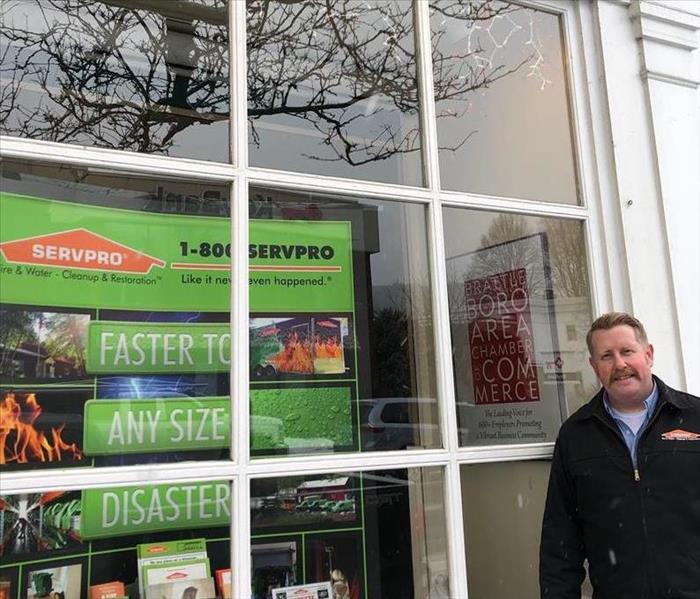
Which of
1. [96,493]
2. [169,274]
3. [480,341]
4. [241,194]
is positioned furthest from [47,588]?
[480,341]

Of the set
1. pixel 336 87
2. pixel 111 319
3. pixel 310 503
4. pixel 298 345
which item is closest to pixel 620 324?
pixel 298 345

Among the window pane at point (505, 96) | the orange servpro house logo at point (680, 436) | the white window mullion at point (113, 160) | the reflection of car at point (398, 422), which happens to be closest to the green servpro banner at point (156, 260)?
the white window mullion at point (113, 160)

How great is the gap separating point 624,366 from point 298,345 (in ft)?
3.41

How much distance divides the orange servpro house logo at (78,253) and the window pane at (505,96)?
4.15ft

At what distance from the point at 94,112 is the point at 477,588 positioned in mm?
2131

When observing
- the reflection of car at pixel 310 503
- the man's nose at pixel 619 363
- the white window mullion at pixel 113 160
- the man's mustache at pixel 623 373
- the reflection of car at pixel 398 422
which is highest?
the white window mullion at pixel 113 160

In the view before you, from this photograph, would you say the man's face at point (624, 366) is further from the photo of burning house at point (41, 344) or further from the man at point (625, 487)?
the photo of burning house at point (41, 344)

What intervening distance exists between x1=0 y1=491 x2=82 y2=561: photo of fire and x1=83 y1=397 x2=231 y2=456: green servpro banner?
0.54ft

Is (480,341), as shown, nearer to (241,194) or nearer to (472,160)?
(472,160)

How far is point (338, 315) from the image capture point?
223cm

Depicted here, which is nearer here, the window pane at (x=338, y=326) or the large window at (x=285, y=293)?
the large window at (x=285, y=293)

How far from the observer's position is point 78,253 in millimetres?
1862

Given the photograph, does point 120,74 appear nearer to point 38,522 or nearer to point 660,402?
point 38,522

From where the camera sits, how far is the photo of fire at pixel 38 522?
176 centimetres
